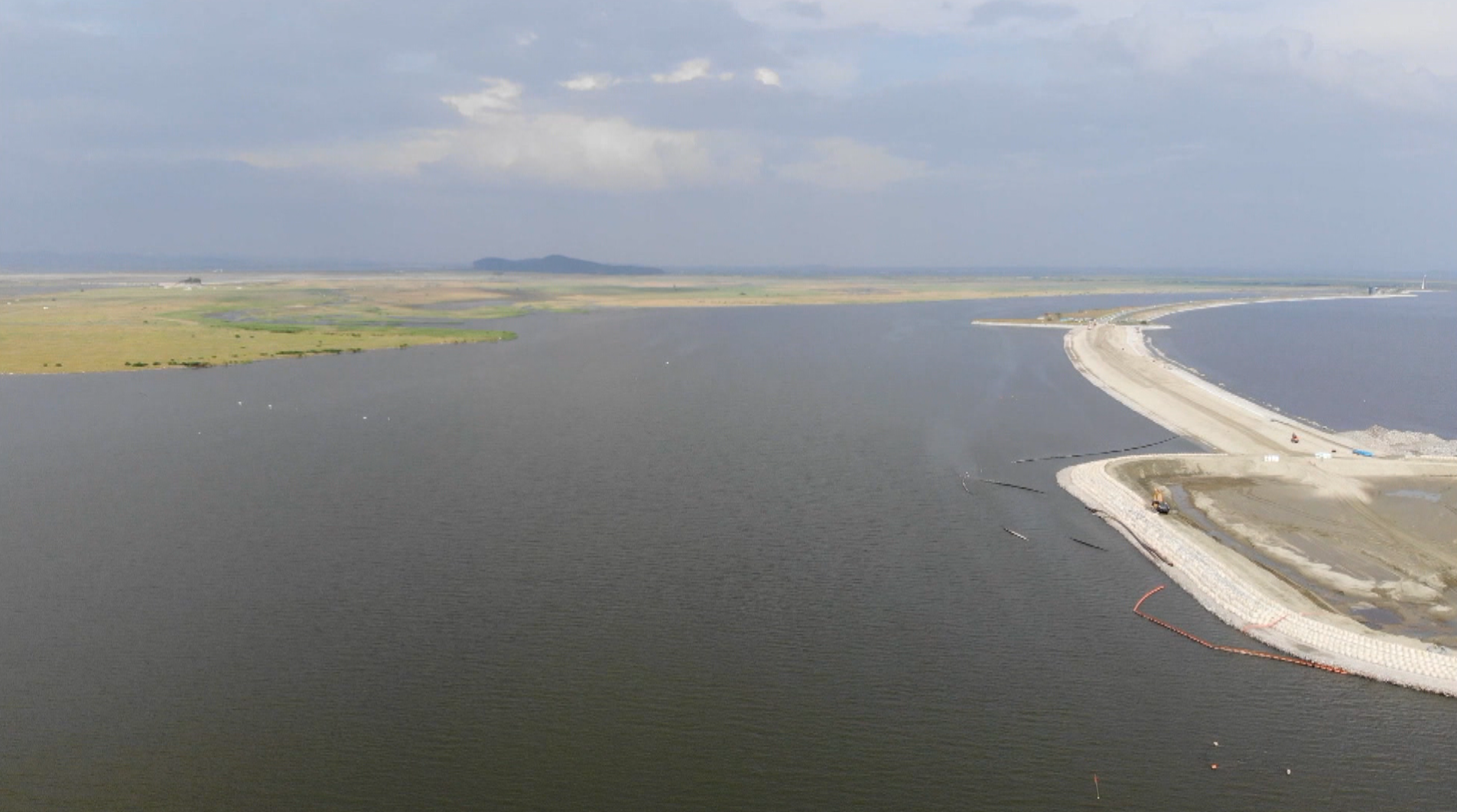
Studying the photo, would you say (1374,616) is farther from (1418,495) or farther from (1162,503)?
(1418,495)

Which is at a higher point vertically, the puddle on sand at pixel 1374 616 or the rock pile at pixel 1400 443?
the rock pile at pixel 1400 443

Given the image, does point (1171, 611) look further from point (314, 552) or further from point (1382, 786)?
point (314, 552)

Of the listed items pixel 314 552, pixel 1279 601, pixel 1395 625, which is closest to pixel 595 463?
pixel 314 552

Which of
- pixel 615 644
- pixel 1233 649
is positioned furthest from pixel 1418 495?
pixel 615 644

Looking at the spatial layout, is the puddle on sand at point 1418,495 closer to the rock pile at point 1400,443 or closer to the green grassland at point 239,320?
the rock pile at point 1400,443

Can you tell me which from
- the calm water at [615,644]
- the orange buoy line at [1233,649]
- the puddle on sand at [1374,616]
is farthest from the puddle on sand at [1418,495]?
the orange buoy line at [1233,649]

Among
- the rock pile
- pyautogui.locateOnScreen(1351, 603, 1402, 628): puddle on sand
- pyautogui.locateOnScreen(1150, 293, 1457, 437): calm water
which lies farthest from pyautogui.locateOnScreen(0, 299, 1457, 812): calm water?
pyautogui.locateOnScreen(1150, 293, 1457, 437): calm water

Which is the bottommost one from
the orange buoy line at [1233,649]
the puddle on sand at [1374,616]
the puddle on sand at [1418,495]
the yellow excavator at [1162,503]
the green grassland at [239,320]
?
the orange buoy line at [1233,649]

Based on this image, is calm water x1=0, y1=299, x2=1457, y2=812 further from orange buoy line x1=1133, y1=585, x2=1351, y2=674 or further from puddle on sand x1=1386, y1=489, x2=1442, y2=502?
puddle on sand x1=1386, y1=489, x2=1442, y2=502
